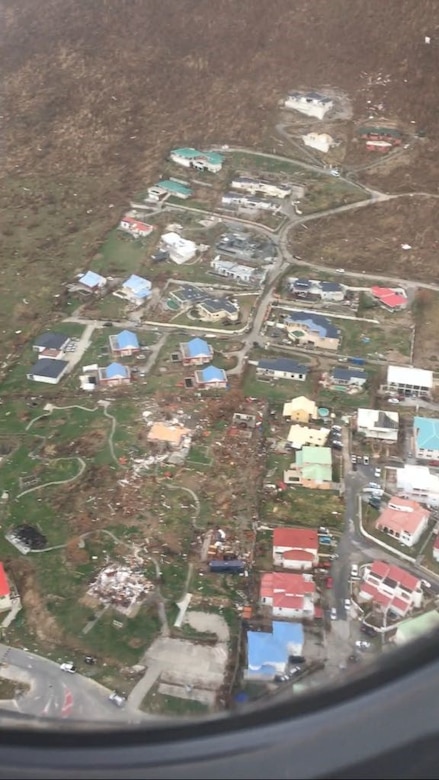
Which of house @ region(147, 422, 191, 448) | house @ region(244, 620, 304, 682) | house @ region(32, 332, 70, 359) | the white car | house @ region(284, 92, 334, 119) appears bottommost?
house @ region(32, 332, 70, 359)

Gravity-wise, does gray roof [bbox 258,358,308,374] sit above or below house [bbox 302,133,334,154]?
below

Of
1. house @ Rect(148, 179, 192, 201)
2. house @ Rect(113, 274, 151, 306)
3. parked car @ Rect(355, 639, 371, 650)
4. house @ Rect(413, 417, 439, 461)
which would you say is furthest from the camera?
Answer: house @ Rect(148, 179, 192, 201)

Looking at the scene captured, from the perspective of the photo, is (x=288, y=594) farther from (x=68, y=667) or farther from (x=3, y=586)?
(x=3, y=586)

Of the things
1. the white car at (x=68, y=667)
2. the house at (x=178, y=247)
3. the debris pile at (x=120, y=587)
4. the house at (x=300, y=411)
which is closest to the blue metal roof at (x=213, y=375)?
the house at (x=300, y=411)

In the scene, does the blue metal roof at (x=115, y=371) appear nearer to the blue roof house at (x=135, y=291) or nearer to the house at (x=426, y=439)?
the blue roof house at (x=135, y=291)

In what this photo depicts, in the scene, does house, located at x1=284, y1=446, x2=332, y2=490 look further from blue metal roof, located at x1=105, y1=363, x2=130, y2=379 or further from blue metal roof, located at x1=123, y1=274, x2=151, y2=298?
blue metal roof, located at x1=123, y1=274, x2=151, y2=298

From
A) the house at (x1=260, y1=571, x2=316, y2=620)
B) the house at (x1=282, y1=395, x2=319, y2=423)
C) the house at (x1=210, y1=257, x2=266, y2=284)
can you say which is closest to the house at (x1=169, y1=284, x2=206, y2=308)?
the house at (x1=210, y1=257, x2=266, y2=284)

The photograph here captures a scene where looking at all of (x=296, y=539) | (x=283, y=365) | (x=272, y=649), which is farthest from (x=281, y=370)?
(x=272, y=649)

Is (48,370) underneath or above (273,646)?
underneath
